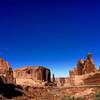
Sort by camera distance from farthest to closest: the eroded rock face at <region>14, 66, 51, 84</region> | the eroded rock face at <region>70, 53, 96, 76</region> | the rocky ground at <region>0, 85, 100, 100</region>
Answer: the eroded rock face at <region>14, 66, 51, 84</region> < the eroded rock face at <region>70, 53, 96, 76</region> < the rocky ground at <region>0, 85, 100, 100</region>

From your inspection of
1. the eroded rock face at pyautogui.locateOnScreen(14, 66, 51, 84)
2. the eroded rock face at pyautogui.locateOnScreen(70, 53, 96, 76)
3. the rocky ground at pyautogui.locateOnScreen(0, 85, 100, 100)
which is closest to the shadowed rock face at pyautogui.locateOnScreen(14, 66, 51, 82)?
the eroded rock face at pyautogui.locateOnScreen(14, 66, 51, 84)

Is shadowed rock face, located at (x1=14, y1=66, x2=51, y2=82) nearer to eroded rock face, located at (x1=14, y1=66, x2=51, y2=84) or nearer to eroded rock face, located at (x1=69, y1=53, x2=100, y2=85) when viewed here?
eroded rock face, located at (x1=14, y1=66, x2=51, y2=84)

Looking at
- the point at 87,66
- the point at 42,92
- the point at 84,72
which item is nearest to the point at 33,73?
the point at 84,72

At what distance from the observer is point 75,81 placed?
75.8 m

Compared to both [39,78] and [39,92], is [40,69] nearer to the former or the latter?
[39,78]


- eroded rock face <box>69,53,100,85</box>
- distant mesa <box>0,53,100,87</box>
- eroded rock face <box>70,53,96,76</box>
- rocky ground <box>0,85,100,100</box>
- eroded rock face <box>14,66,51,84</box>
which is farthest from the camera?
eroded rock face <box>14,66,51,84</box>

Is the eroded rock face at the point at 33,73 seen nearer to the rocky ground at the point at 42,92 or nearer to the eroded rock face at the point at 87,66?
the eroded rock face at the point at 87,66

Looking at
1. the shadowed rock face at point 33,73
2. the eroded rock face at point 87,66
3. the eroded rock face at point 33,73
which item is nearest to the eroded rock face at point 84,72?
the eroded rock face at point 87,66

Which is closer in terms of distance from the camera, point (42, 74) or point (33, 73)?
point (33, 73)

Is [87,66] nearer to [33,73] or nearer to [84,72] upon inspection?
[84,72]

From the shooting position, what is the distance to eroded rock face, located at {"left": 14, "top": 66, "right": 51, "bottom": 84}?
383 feet

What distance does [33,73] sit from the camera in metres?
122

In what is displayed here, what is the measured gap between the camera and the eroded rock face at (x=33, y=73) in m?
117

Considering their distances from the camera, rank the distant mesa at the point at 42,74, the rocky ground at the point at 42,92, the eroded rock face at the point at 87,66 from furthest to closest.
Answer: the eroded rock face at the point at 87,66 → the distant mesa at the point at 42,74 → the rocky ground at the point at 42,92
